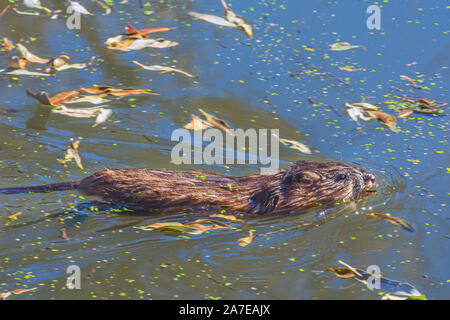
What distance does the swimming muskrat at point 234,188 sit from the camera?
4609 mm

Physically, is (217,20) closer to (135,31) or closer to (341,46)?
(135,31)

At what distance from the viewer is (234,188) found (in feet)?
15.6

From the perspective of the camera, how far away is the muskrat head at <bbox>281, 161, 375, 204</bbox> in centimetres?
484

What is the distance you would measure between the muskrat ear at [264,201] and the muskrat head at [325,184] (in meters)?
0.10

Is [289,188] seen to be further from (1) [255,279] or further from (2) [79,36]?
(2) [79,36]

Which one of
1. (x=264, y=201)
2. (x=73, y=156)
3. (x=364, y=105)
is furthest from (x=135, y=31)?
(x=264, y=201)

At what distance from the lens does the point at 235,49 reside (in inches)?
258

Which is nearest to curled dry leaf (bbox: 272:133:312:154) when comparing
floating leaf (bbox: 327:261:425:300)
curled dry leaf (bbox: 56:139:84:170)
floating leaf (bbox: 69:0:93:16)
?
floating leaf (bbox: 327:261:425:300)

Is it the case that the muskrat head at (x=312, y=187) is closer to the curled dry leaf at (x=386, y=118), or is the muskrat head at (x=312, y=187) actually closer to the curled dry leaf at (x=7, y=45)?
the curled dry leaf at (x=386, y=118)

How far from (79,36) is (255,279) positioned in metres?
3.67

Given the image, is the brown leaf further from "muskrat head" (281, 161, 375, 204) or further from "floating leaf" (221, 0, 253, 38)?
"floating leaf" (221, 0, 253, 38)

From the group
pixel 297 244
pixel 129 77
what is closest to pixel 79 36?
pixel 129 77

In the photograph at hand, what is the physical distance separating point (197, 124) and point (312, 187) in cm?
117
